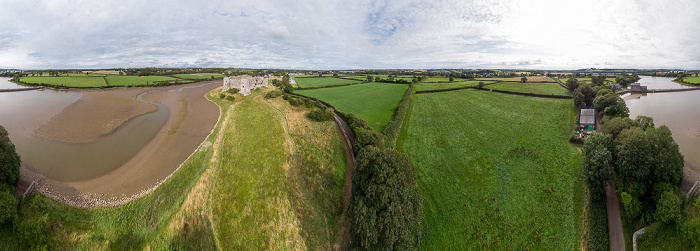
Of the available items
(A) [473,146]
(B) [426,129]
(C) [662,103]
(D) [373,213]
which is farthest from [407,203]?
(C) [662,103]

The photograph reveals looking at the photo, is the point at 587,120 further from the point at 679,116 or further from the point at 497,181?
the point at 497,181

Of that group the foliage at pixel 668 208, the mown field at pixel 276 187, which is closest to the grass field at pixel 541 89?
the foliage at pixel 668 208

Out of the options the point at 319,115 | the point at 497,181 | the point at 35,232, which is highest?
the point at 319,115

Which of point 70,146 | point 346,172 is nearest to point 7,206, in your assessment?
point 70,146

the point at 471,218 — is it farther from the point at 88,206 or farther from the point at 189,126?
the point at 189,126

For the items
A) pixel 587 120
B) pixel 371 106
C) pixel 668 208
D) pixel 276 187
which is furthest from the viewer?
pixel 371 106

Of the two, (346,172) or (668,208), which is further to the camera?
(346,172)
